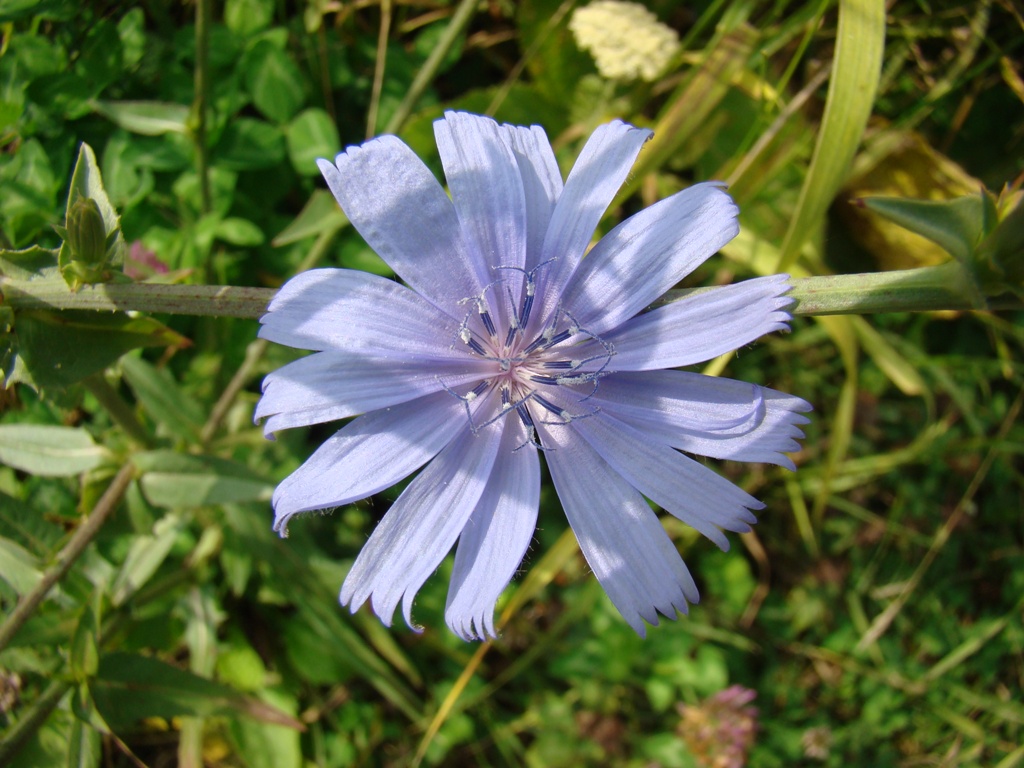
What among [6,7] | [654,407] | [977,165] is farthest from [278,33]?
→ [977,165]

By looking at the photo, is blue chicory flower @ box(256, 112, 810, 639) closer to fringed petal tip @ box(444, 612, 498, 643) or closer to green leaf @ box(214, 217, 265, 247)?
fringed petal tip @ box(444, 612, 498, 643)

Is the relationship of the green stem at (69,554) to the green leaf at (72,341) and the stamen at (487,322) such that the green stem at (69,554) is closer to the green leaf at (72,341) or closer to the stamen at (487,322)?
the green leaf at (72,341)

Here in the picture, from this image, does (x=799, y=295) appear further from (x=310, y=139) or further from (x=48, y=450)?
(x=48, y=450)

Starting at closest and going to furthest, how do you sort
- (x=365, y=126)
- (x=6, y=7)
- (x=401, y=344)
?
(x=401, y=344), (x=6, y=7), (x=365, y=126)

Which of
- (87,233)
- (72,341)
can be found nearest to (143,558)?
(72,341)

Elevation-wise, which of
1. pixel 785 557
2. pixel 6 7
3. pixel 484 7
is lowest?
pixel 785 557

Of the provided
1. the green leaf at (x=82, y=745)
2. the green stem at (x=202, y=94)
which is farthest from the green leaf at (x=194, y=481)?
the green stem at (x=202, y=94)

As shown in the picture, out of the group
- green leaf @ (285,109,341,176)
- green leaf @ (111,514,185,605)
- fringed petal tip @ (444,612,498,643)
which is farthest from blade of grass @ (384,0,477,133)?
fringed petal tip @ (444,612,498,643)

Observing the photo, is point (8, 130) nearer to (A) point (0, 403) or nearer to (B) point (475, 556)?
(A) point (0, 403)
